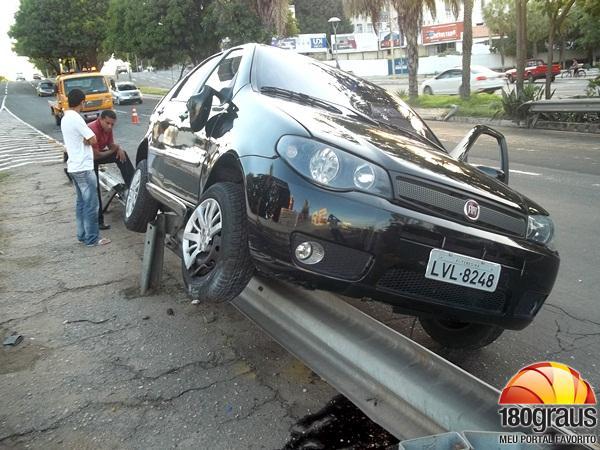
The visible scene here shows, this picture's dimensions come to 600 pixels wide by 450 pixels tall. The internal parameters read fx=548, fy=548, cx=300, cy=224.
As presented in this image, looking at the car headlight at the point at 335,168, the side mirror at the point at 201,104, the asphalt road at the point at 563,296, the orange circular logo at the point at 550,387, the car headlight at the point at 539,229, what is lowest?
the asphalt road at the point at 563,296

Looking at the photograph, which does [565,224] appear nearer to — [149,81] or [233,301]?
[233,301]

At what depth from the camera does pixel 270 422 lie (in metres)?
2.78

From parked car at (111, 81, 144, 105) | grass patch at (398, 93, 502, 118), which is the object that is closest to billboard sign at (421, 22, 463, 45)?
parked car at (111, 81, 144, 105)

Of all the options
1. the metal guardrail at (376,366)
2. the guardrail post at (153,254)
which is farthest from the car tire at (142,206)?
the metal guardrail at (376,366)

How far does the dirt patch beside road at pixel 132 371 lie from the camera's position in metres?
2.73

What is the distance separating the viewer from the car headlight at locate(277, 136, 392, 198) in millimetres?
2551

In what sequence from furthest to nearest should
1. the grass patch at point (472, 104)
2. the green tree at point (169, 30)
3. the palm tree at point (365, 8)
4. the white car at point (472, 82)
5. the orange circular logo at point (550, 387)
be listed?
1. the green tree at point (169, 30)
2. the white car at point (472, 82)
3. the palm tree at point (365, 8)
4. the grass patch at point (472, 104)
5. the orange circular logo at point (550, 387)

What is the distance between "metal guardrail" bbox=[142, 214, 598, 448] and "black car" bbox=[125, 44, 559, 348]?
0.70 ft

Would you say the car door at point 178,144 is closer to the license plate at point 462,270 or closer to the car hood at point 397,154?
the car hood at point 397,154

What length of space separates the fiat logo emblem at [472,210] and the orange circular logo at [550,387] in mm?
1114

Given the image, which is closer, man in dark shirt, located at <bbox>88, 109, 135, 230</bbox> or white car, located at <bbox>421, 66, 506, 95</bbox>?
man in dark shirt, located at <bbox>88, 109, 135, 230</bbox>

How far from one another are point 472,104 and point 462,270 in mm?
19146

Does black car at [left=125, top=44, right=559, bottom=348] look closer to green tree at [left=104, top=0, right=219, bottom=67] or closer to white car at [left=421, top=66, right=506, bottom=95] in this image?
white car at [left=421, top=66, right=506, bottom=95]

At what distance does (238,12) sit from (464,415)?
2930 cm
